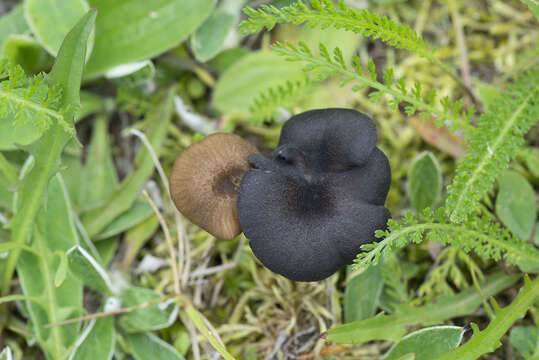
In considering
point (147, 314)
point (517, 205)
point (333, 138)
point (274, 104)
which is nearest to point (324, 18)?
point (333, 138)

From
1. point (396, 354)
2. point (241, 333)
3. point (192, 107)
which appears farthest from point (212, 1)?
point (396, 354)

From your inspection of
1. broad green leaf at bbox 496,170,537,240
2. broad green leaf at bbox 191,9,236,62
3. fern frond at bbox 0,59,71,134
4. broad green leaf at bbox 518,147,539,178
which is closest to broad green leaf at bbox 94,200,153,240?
fern frond at bbox 0,59,71,134

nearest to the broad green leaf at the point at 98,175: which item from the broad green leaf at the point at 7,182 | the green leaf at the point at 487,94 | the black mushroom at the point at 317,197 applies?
the broad green leaf at the point at 7,182

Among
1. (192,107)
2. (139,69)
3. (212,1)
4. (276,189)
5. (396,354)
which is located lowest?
(396,354)

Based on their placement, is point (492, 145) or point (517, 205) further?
point (517, 205)

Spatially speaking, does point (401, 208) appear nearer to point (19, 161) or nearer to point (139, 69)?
point (139, 69)

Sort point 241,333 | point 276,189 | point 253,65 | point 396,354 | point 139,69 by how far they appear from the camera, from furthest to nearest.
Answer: point 253,65 < point 139,69 < point 241,333 < point 396,354 < point 276,189

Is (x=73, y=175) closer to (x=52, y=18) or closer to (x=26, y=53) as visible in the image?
(x=26, y=53)
